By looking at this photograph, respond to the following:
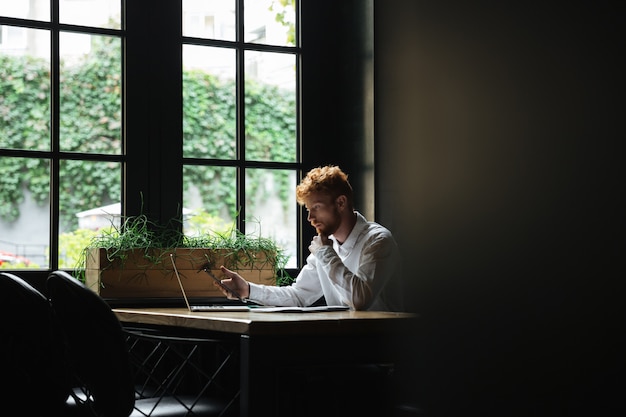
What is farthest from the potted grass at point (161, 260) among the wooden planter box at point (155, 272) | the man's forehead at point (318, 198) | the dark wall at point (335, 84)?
the dark wall at point (335, 84)

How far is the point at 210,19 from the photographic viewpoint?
3879mm

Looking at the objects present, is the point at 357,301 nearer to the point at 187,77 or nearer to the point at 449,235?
the point at 187,77

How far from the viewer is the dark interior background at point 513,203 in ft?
1.89

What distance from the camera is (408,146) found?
75cm

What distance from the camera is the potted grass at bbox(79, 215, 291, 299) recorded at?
3.28 metres

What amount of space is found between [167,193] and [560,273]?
323 cm

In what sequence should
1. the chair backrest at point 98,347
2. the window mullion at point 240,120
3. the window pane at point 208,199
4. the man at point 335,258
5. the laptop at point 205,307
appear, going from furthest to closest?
1. the window mullion at point 240,120
2. the window pane at point 208,199
3. the man at point 335,258
4. the laptop at point 205,307
5. the chair backrest at point 98,347

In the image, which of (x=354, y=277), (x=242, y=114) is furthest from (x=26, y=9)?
(x=354, y=277)

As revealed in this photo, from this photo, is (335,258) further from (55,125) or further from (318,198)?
(55,125)

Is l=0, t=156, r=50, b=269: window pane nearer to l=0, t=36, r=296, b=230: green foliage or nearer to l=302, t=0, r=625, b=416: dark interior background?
Answer: l=0, t=36, r=296, b=230: green foliage

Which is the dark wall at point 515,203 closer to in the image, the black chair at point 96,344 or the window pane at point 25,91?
the black chair at point 96,344

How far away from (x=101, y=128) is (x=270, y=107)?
87 cm

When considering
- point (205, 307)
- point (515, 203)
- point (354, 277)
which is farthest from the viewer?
point (354, 277)

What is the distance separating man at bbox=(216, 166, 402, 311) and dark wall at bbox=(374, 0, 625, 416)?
7.79 ft
